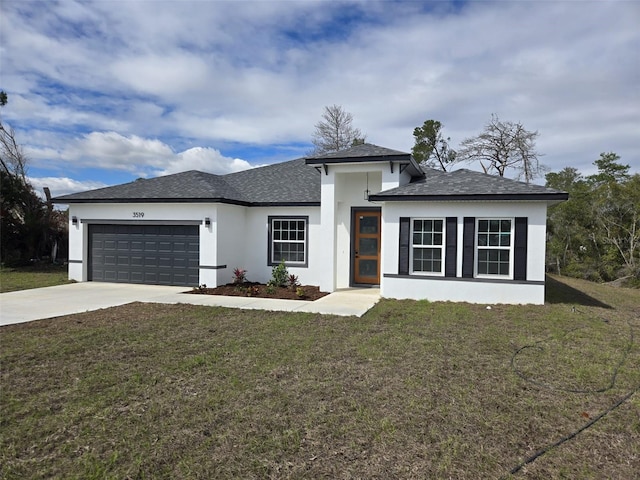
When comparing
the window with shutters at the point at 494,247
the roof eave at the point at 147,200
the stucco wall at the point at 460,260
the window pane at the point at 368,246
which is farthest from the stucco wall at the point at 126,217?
the window with shutters at the point at 494,247

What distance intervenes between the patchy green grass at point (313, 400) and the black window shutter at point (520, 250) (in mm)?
2598

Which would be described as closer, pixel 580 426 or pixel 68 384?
pixel 580 426

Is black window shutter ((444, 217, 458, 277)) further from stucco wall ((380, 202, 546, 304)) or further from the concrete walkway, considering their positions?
the concrete walkway

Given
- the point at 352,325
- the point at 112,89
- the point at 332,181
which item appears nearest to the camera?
the point at 352,325

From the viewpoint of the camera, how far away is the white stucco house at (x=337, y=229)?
10391 millimetres

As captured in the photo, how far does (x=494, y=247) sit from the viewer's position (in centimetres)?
1048

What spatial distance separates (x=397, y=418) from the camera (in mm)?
3908

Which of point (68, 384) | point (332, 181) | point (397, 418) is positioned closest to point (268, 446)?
point (397, 418)

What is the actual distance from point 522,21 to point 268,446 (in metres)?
11.6

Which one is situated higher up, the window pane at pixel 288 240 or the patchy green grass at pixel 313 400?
the window pane at pixel 288 240

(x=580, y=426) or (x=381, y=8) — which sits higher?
(x=381, y=8)

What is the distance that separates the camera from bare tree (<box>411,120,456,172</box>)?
1206 inches

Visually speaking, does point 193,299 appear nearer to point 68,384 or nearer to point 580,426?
point 68,384

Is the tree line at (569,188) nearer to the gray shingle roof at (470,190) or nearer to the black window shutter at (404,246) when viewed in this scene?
the gray shingle roof at (470,190)
